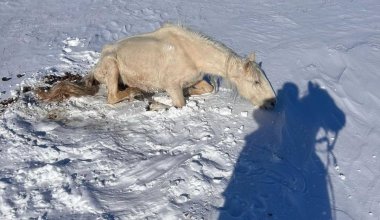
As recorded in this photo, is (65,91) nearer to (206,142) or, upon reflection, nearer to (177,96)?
(177,96)

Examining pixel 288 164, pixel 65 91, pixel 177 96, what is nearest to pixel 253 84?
pixel 177 96

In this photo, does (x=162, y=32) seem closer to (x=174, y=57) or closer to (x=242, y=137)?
(x=174, y=57)

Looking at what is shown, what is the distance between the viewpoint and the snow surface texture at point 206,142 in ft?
19.8

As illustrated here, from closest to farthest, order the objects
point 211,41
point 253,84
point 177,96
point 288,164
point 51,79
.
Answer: point 288,164 < point 253,84 < point 211,41 < point 177,96 < point 51,79

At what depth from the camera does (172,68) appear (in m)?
7.97

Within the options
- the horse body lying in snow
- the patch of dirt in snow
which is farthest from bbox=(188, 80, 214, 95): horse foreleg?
the patch of dirt in snow

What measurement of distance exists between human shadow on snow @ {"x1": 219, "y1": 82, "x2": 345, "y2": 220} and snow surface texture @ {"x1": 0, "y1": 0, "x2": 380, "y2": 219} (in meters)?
0.02

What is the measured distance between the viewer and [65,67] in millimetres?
9688

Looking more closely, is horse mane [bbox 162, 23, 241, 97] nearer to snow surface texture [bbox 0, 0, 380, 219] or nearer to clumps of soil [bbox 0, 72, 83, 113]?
snow surface texture [bbox 0, 0, 380, 219]

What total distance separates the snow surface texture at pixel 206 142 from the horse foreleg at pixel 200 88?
0.53 feet

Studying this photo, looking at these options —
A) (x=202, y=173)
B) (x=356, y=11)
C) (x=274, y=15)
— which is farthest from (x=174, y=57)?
(x=356, y=11)

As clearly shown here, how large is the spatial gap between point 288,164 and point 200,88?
2.54 m

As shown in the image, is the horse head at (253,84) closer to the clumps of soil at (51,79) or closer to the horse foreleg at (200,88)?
the horse foreleg at (200,88)

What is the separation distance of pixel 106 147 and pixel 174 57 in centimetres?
206
